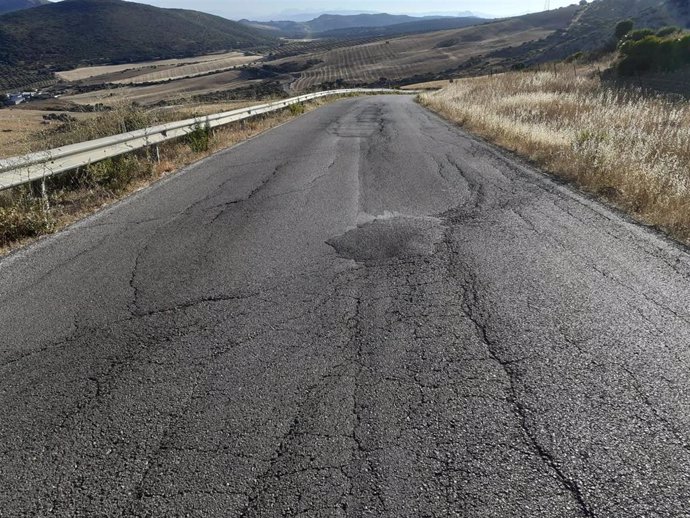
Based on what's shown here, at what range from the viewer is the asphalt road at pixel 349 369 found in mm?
2055

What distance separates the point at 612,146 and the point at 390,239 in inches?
212

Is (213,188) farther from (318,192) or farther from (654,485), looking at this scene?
(654,485)

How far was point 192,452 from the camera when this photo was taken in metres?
2.26

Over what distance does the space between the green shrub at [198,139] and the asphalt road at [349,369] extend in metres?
5.51

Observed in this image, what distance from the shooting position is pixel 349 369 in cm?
285

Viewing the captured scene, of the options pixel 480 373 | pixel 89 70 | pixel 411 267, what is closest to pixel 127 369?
pixel 480 373

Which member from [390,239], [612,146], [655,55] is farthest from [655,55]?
[390,239]

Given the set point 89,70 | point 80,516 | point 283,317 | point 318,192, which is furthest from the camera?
point 89,70

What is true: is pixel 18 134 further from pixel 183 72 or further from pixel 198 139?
pixel 183 72

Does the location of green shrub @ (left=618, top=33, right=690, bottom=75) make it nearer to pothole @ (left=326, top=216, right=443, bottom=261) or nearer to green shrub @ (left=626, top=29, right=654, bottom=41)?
green shrub @ (left=626, top=29, right=654, bottom=41)

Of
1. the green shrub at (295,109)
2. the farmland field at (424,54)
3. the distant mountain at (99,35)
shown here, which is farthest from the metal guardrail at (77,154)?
the distant mountain at (99,35)

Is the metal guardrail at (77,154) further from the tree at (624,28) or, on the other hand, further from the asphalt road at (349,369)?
the tree at (624,28)

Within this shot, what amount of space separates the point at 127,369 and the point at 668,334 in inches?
141

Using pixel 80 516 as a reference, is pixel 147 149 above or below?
above
